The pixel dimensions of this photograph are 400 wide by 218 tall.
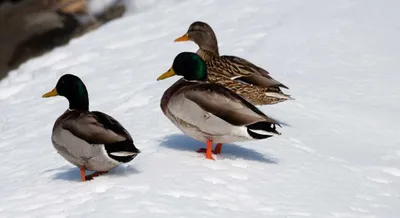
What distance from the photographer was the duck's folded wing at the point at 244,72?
8203mm

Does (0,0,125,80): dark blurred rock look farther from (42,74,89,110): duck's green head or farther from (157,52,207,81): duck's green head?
(42,74,89,110): duck's green head

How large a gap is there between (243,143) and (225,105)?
1.16 metres

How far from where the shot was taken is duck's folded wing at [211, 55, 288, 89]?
8.20 m

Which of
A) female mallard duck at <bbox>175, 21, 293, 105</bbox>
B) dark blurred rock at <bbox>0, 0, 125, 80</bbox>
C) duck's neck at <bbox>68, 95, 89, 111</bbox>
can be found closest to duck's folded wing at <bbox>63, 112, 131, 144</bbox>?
duck's neck at <bbox>68, 95, 89, 111</bbox>

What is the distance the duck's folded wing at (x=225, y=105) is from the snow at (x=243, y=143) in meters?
0.48

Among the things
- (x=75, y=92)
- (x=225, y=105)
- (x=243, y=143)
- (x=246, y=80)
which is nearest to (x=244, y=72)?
(x=246, y=80)

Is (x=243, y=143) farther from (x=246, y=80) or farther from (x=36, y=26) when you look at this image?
(x=36, y=26)

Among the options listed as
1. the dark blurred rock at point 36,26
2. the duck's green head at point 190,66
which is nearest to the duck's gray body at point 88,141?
the duck's green head at point 190,66

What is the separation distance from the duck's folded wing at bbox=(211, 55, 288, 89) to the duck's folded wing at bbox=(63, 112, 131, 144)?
2094mm

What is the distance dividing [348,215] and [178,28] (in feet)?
29.7

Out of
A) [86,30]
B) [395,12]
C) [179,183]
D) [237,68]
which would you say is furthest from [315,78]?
[86,30]

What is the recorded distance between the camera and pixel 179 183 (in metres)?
6.57

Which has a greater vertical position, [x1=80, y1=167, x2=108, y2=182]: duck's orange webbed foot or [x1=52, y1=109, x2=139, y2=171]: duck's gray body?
[x1=52, y1=109, x2=139, y2=171]: duck's gray body

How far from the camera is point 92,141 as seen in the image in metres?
6.30
